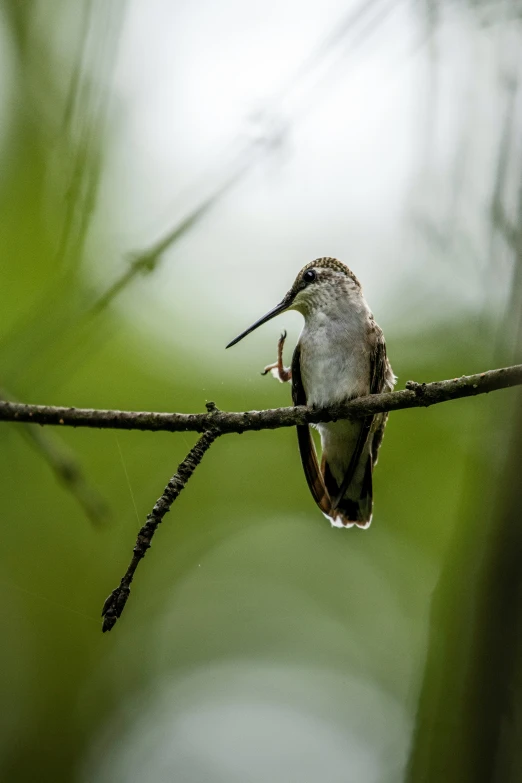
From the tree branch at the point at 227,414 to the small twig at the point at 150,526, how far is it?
2.7 inches

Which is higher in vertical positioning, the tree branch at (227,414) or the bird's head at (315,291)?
the bird's head at (315,291)

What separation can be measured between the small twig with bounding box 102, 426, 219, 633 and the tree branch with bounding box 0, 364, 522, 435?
7 centimetres

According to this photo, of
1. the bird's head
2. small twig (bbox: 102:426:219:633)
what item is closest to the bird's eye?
the bird's head

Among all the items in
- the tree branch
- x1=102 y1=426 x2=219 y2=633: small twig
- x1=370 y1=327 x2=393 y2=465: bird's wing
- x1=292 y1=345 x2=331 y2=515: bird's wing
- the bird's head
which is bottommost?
x1=102 y1=426 x2=219 y2=633: small twig

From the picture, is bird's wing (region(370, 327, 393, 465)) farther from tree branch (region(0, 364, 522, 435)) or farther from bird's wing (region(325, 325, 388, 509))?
tree branch (region(0, 364, 522, 435))

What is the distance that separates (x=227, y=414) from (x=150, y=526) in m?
0.46

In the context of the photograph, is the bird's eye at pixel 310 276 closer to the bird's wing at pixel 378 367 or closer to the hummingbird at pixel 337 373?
the hummingbird at pixel 337 373

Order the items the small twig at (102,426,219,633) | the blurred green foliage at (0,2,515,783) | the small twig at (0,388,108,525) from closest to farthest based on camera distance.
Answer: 1. the small twig at (102,426,219,633)
2. the small twig at (0,388,108,525)
3. the blurred green foliage at (0,2,515,783)

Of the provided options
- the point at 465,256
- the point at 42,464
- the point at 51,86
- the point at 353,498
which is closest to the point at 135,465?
the point at 42,464

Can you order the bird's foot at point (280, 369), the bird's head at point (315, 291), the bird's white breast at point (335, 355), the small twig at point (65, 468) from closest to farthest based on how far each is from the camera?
the small twig at point (65, 468) → the bird's foot at point (280, 369) → the bird's white breast at point (335, 355) → the bird's head at point (315, 291)

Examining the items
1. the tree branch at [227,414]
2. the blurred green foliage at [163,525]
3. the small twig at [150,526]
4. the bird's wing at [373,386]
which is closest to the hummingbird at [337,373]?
the bird's wing at [373,386]

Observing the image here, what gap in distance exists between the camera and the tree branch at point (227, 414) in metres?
2.23

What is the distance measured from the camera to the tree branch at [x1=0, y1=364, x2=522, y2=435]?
2232 millimetres

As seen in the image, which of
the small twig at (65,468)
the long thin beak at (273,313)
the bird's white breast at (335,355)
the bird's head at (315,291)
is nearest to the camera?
the small twig at (65,468)
